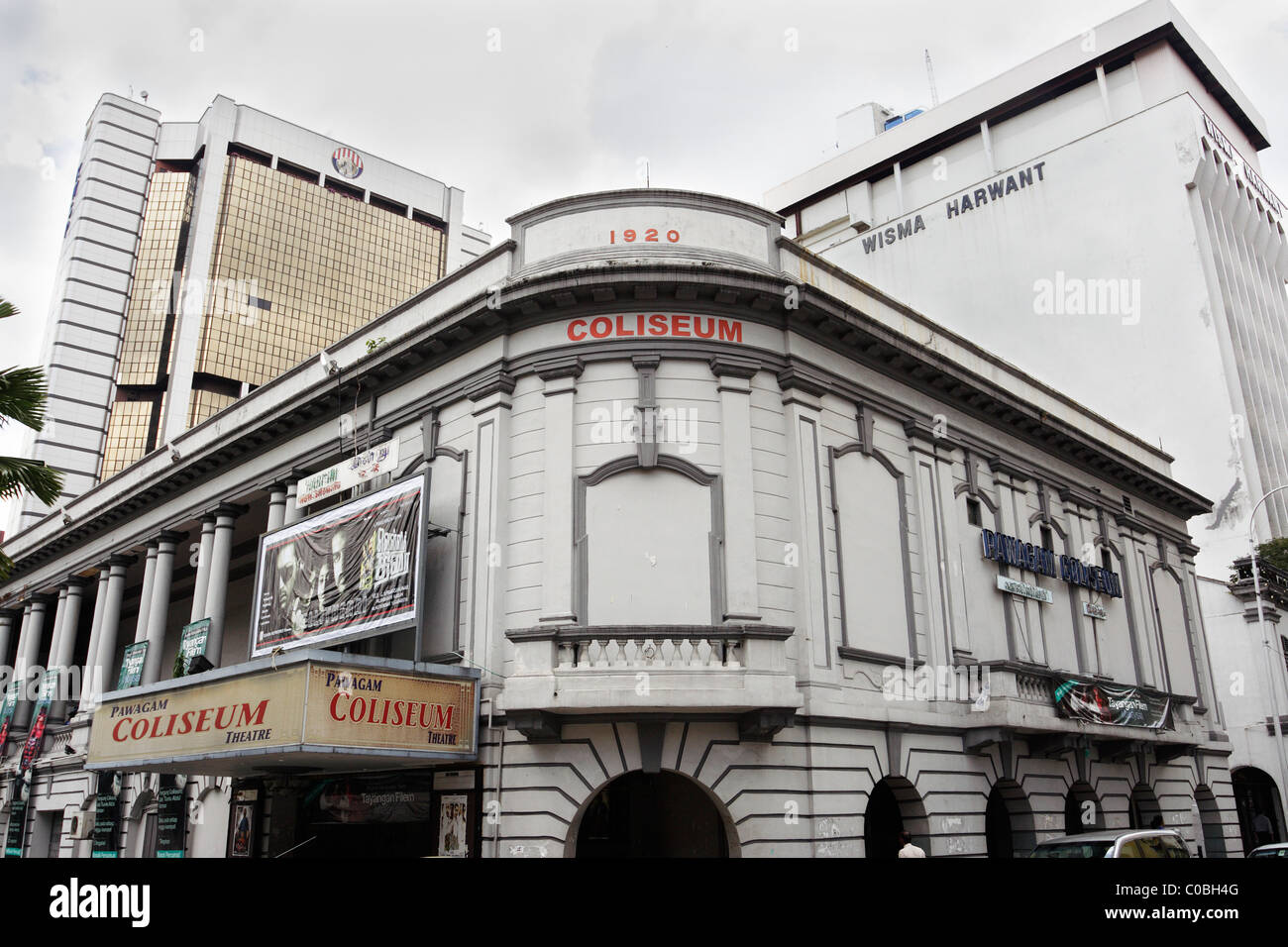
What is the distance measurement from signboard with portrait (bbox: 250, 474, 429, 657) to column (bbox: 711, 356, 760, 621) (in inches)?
233

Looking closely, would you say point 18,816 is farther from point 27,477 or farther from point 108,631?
point 27,477

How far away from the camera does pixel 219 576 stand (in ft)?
90.4

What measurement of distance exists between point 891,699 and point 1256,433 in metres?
42.4

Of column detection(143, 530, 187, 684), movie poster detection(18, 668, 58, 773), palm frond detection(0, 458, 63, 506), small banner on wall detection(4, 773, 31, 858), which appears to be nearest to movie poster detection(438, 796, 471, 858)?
palm frond detection(0, 458, 63, 506)

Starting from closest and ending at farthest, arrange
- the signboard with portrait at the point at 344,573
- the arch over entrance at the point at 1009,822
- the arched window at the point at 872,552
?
the signboard with portrait at the point at 344,573 < the arched window at the point at 872,552 < the arch over entrance at the point at 1009,822

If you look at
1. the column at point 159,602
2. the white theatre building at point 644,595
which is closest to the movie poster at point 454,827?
the white theatre building at point 644,595

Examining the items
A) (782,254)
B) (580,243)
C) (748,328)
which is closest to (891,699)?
(748,328)

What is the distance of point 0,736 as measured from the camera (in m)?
35.4

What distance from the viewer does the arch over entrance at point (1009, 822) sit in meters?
22.3

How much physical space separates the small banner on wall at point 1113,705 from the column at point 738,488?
952cm

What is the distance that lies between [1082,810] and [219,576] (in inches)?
929

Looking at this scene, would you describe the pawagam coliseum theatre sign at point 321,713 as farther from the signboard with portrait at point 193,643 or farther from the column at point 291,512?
the column at point 291,512

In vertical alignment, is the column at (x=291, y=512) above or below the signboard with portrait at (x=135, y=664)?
above
